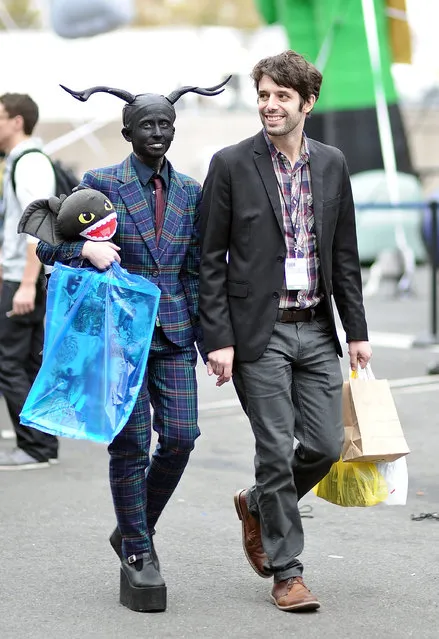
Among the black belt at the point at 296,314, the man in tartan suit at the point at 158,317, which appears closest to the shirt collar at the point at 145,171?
the man in tartan suit at the point at 158,317

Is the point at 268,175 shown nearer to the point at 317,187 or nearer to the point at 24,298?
the point at 317,187

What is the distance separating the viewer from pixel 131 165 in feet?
15.9

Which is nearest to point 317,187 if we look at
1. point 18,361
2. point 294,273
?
point 294,273

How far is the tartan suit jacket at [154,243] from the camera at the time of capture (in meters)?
4.78

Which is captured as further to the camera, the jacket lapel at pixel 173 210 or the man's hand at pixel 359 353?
the man's hand at pixel 359 353

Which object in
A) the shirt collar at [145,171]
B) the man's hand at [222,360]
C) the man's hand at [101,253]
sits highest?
the shirt collar at [145,171]

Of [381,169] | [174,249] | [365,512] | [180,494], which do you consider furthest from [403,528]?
[381,169]

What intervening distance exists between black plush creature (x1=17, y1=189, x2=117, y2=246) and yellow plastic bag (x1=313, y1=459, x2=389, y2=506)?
1.31 metres

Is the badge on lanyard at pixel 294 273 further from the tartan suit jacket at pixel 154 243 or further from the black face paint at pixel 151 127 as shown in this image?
the black face paint at pixel 151 127

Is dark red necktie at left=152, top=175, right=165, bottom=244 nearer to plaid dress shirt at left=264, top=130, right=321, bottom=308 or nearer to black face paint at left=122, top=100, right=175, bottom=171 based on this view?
black face paint at left=122, top=100, right=175, bottom=171

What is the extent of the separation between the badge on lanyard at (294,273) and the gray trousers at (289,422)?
6.4 inches

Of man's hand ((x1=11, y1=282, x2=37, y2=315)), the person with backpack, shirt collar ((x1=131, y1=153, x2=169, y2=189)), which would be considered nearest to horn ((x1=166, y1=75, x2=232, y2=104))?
shirt collar ((x1=131, y1=153, x2=169, y2=189))

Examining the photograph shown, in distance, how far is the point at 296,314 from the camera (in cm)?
486

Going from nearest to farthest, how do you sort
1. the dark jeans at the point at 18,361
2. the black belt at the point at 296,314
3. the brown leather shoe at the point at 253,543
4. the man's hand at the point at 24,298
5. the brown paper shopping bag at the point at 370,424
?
the black belt at the point at 296,314 → the brown paper shopping bag at the point at 370,424 → the brown leather shoe at the point at 253,543 → the man's hand at the point at 24,298 → the dark jeans at the point at 18,361
